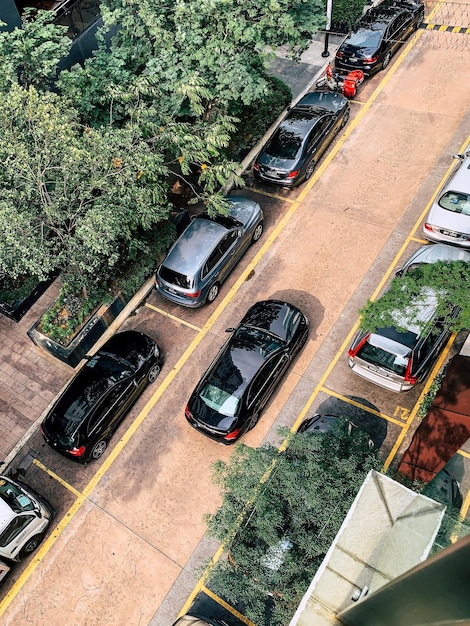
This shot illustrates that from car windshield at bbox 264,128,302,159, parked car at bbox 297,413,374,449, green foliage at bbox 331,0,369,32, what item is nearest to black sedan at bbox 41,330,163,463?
parked car at bbox 297,413,374,449

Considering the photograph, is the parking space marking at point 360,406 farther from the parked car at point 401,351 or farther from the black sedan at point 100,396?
the black sedan at point 100,396

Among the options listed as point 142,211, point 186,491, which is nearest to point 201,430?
point 186,491

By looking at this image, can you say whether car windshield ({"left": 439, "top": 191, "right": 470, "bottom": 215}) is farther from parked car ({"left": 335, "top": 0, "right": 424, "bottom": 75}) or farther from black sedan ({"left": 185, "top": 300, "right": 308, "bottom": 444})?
parked car ({"left": 335, "top": 0, "right": 424, "bottom": 75})

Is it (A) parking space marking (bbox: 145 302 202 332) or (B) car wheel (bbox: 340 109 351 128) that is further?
(B) car wheel (bbox: 340 109 351 128)

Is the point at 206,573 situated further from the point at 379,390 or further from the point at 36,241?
the point at 36,241

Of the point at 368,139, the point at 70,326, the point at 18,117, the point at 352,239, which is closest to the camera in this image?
the point at 18,117

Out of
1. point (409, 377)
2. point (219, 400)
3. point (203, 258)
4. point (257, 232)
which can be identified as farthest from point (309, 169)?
point (219, 400)

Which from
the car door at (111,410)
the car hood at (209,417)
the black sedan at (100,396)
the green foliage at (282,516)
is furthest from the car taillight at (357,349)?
the car door at (111,410)
